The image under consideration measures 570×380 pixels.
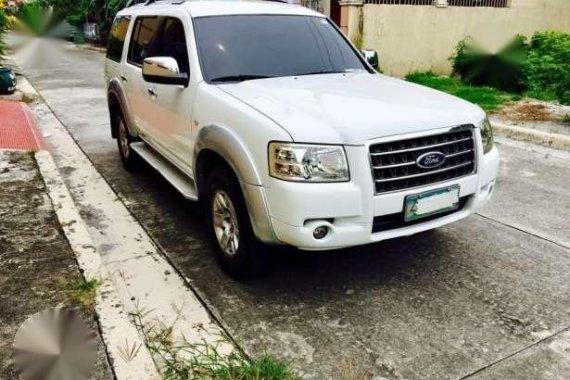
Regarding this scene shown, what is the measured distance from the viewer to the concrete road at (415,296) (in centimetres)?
264

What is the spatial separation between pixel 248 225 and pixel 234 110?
0.72 m

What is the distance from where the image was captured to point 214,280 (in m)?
3.42

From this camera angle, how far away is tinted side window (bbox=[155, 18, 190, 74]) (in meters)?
3.92

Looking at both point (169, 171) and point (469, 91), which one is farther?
point (469, 91)

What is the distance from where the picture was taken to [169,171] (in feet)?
14.7

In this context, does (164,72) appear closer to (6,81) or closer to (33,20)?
(33,20)

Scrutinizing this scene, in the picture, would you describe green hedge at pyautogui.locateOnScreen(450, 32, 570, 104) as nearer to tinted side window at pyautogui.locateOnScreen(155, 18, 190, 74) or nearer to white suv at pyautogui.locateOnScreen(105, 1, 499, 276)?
white suv at pyautogui.locateOnScreen(105, 1, 499, 276)

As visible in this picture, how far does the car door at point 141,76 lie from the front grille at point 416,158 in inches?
95.3

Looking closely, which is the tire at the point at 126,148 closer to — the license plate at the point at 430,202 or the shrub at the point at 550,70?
the license plate at the point at 430,202

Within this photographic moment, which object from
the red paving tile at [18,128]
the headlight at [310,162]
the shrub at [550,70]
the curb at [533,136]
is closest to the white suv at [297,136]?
the headlight at [310,162]

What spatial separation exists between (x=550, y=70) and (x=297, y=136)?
6.94 metres

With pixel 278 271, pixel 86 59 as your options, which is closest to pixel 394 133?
pixel 278 271

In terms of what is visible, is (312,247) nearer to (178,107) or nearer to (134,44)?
A: (178,107)

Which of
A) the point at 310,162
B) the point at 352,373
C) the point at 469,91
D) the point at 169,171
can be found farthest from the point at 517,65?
the point at 352,373
